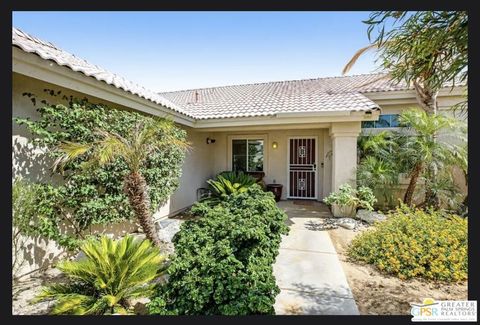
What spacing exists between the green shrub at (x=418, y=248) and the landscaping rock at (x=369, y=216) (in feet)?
7.19

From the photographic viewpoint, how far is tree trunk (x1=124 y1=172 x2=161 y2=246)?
452 cm

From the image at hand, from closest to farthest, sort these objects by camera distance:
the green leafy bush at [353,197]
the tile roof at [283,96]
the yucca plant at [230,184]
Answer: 1. the tile roof at [283,96]
2. the green leafy bush at [353,197]
3. the yucca plant at [230,184]

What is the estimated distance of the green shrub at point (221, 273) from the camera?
2775 millimetres

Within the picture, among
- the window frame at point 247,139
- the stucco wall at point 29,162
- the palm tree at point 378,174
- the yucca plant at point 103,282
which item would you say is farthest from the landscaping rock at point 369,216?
the stucco wall at point 29,162

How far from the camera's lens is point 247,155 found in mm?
12398

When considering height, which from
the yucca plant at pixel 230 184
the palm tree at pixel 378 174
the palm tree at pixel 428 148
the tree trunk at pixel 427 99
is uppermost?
the tree trunk at pixel 427 99

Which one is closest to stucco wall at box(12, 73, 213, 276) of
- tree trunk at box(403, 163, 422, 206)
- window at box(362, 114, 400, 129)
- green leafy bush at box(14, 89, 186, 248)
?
green leafy bush at box(14, 89, 186, 248)

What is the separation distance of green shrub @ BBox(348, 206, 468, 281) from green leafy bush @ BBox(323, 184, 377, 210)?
7.42 feet

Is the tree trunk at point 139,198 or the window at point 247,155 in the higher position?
the window at point 247,155

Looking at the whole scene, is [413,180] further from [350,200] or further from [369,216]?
[350,200]

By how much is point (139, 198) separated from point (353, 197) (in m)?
6.80

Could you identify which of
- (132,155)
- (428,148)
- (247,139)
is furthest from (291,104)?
(132,155)

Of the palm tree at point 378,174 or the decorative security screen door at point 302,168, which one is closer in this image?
the palm tree at point 378,174
